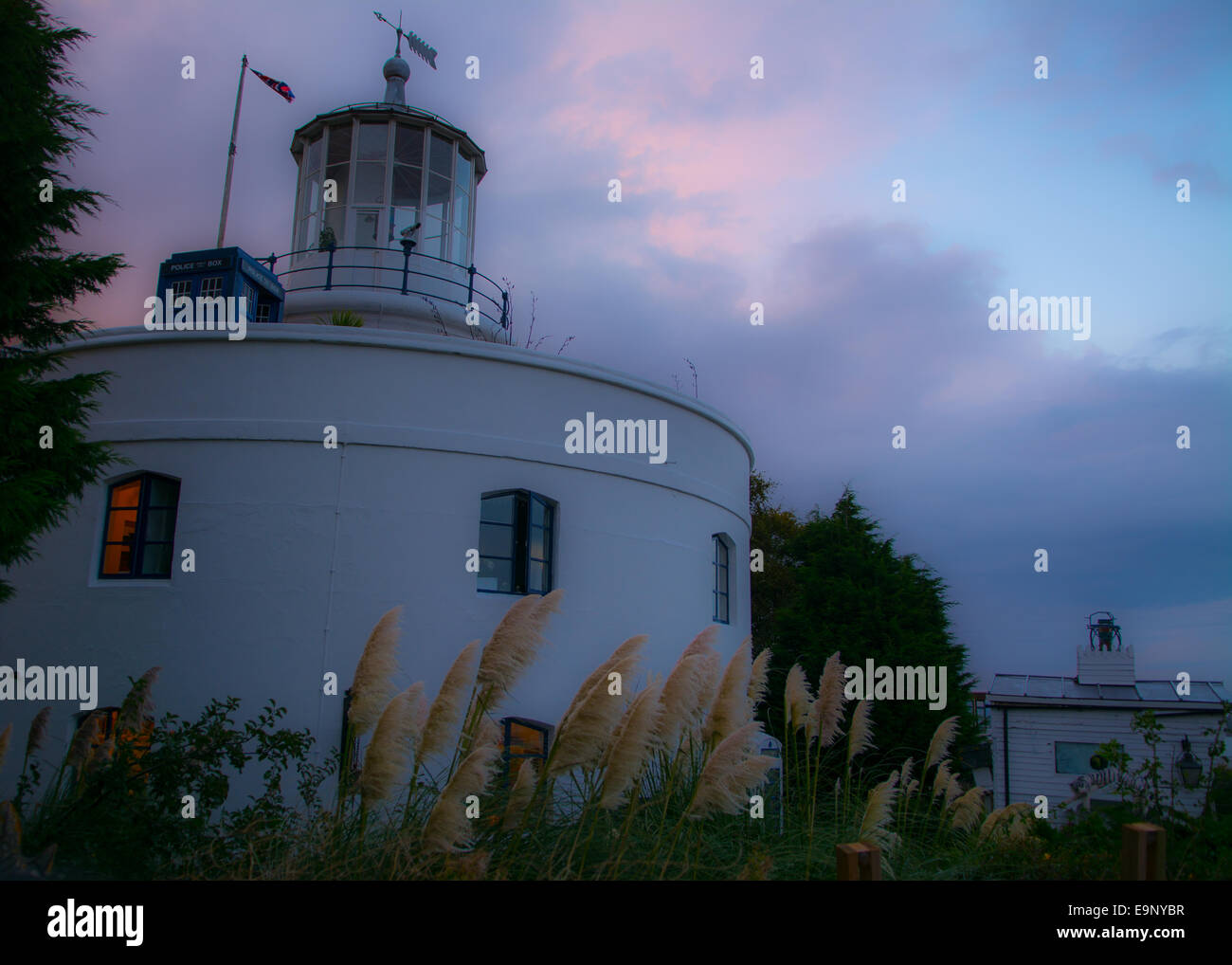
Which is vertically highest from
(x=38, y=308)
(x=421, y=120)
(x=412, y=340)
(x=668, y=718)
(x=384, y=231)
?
(x=421, y=120)

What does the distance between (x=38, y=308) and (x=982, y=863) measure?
760 centimetres

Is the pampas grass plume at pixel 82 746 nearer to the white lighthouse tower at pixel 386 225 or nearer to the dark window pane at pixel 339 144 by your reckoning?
the white lighthouse tower at pixel 386 225

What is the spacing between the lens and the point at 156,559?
8.96 meters

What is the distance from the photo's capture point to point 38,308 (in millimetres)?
6469

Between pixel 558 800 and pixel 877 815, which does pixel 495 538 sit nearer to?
pixel 558 800

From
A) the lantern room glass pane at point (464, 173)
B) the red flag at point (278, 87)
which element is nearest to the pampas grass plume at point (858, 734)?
the lantern room glass pane at point (464, 173)

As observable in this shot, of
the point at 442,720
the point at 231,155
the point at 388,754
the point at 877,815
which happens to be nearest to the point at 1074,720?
the point at 877,815

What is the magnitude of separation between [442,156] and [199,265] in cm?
437

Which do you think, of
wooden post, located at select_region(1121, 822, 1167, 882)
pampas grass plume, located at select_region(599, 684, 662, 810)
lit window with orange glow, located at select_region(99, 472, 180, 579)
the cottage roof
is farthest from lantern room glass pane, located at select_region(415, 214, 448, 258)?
the cottage roof

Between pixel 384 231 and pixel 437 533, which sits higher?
pixel 384 231
